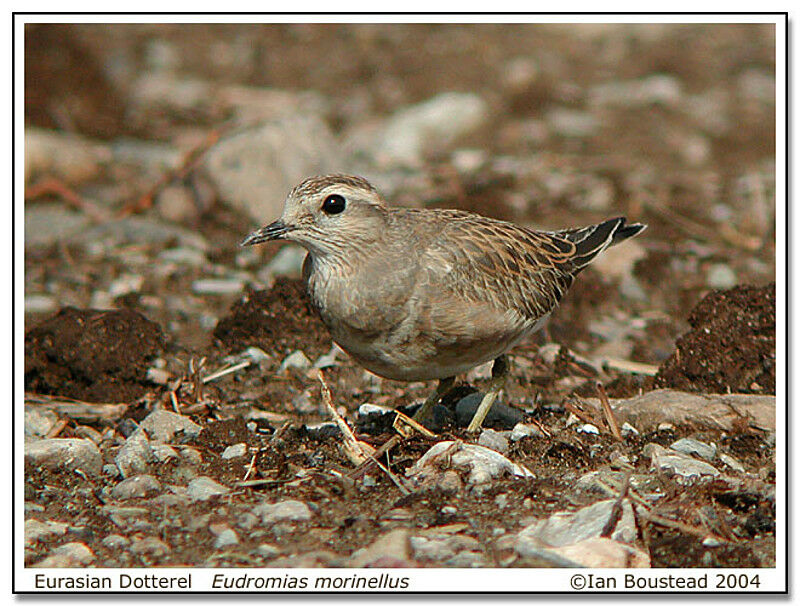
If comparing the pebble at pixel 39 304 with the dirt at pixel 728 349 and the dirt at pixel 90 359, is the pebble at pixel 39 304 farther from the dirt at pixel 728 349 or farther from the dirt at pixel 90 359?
the dirt at pixel 728 349

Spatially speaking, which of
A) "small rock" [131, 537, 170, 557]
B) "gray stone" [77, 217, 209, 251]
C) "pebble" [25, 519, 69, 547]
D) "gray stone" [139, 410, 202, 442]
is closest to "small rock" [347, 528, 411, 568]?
"small rock" [131, 537, 170, 557]

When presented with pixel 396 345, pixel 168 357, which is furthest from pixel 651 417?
pixel 168 357

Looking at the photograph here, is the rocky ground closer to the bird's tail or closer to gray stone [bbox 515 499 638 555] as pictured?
gray stone [bbox 515 499 638 555]

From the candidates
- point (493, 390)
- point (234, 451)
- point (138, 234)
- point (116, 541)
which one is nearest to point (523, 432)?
point (493, 390)

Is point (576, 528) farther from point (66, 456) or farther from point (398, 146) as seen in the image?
point (398, 146)

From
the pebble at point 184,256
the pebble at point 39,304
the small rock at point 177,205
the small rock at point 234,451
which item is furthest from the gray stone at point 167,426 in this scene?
the small rock at point 177,205

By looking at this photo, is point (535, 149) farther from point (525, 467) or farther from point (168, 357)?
point (525, 467)

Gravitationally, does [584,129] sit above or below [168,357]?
above
